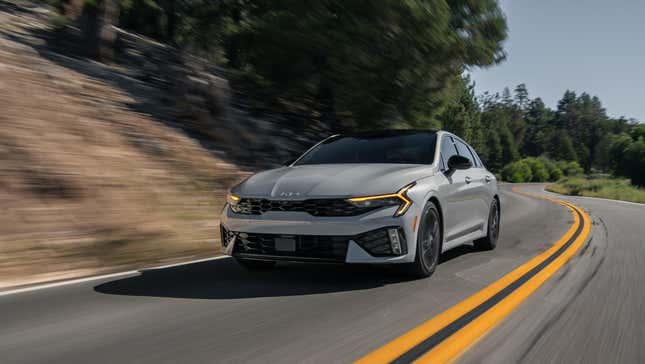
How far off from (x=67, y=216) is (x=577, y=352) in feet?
21.4

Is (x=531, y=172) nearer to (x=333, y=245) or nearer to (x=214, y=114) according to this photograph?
(x=214, y=114)

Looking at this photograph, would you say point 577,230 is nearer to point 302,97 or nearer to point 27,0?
point 302,97

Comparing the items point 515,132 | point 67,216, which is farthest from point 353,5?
point 515,132

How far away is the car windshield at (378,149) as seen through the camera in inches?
282

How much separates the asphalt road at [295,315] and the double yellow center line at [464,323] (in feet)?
0.32

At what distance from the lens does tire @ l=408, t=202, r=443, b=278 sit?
20.3 feet

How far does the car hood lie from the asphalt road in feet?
2.79

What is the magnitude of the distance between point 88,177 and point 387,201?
5700 mm

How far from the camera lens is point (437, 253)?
21.8ft

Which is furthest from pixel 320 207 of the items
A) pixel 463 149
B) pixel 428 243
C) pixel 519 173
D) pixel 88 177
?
pixel 519 173

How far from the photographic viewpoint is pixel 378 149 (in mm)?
7363

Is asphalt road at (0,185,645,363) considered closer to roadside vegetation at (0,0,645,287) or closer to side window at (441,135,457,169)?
side window at (441,135,457,169)

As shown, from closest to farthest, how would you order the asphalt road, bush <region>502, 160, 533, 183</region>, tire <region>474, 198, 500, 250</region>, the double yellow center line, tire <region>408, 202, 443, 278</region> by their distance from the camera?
the double yellow center line
the asphalt road
tire <region>408, 202, 443, 278</region>
tire <region>474, 198, 500, 250</region>
bush <region>502, 160, 533, 183</region>

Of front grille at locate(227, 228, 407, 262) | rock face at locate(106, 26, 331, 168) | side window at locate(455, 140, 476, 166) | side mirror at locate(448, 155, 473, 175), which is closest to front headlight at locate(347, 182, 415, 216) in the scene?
front grille at locate(227, 228, 407, 262)
